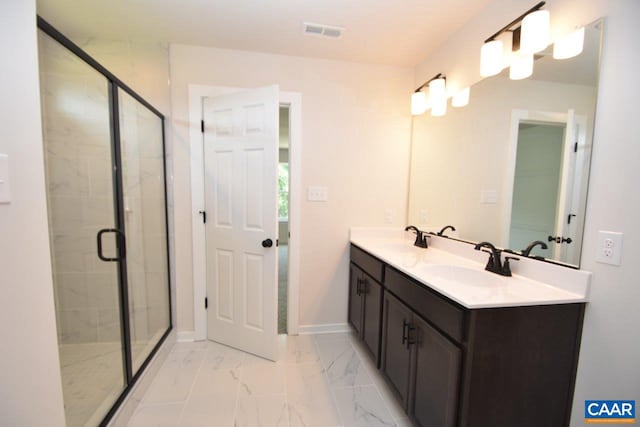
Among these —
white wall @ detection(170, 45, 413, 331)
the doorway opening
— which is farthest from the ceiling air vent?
the doorway opening

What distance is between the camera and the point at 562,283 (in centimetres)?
115

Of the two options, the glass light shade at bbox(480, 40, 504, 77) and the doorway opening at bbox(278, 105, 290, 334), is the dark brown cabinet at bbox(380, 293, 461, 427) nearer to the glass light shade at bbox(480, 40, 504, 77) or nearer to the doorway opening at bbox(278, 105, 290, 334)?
the doorway opening at bbox(278, 105, 290, 334)

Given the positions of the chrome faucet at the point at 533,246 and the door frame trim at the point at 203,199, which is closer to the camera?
the chrome faucet at the point at 533,246

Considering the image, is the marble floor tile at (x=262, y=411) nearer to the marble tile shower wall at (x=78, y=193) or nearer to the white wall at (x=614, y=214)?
the marble tile shower wall at (x=78, y=193)

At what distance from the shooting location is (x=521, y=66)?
1.38 meters

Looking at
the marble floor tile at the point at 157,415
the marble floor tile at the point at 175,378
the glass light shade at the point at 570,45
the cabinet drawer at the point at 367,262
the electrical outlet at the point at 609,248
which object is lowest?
the marble floor tile at the point at 175,378

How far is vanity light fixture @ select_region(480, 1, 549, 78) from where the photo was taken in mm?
1248

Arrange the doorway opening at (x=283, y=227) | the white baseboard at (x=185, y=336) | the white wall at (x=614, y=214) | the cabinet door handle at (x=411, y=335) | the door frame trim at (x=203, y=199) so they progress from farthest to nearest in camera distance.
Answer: the doorway opening at (x=283, y=227), the white baseboard at (x=185, y=336), the door frame trim at (x=203, y=199), the cabinet door handle at (x=411, y=335), the white wall at (x=614, y=214)

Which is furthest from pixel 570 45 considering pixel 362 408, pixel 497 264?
pixel 362 408

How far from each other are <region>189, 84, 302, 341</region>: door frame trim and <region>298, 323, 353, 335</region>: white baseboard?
0.07 meters

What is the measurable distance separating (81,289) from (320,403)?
1.87 m

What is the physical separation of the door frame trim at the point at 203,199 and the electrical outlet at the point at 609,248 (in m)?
1.81

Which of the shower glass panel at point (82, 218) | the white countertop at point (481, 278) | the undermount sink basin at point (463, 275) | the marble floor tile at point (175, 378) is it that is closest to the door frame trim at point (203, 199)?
the marble floor tile at point (175, 378)

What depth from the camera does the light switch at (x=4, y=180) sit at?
2.34ft
